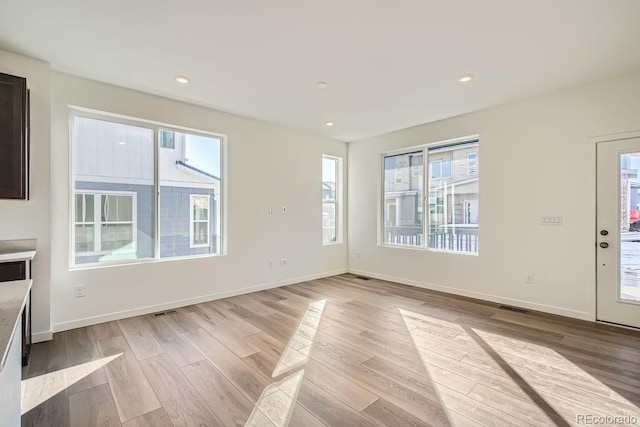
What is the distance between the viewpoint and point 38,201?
293cm

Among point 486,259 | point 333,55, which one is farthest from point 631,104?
point 333,55

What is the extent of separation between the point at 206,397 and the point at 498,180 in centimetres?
426

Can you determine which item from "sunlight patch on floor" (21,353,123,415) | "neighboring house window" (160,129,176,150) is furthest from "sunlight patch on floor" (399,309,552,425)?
"neighboring house window" (160,129,176,150)

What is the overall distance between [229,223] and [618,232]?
4.78m

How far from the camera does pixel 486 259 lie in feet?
14.2

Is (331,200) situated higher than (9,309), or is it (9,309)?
(331,200)

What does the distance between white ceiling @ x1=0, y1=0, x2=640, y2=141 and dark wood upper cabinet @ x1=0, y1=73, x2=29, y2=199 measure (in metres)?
0.43

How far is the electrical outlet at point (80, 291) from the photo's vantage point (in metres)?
3.33

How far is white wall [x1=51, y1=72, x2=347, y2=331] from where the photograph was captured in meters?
3.26

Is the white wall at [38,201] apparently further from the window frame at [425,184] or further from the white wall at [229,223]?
the window frame at [425,184]

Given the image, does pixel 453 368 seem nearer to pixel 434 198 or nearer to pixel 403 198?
pixel 434 198

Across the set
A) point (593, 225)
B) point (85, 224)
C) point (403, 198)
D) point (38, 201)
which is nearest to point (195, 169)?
point (85, 224)

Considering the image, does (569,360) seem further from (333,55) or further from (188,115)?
(188,115)

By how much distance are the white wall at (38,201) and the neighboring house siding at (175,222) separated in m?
1.21
